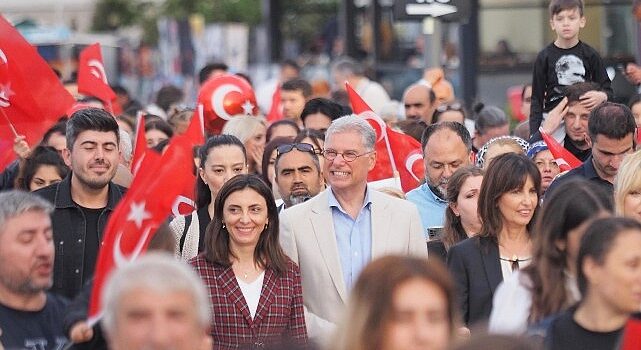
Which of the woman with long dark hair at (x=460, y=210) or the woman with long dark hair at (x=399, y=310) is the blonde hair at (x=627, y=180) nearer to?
the woman with long dark hair at (x=460, y=210)

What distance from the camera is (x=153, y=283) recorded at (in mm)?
4715

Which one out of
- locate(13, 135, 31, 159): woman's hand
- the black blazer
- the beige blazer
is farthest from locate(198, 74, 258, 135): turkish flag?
the black blazer

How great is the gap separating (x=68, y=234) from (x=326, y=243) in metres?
1.42

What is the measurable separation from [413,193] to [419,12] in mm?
3487

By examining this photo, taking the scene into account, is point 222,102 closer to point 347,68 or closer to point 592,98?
point 347,68

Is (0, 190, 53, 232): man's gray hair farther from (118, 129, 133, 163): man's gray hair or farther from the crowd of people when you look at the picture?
(118, 129, 133, 163): man's gray hair

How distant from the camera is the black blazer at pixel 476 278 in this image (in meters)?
7.57

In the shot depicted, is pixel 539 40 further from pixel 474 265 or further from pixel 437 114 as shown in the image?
pixel 474 265

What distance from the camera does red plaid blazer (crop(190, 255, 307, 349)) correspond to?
785 centimetres

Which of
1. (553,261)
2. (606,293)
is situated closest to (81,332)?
(553,261)

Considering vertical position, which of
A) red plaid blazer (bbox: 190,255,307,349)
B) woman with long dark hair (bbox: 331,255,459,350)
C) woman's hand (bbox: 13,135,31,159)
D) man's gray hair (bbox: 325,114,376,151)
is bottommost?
red plaid blazer (bbox: 190,255,307,349)

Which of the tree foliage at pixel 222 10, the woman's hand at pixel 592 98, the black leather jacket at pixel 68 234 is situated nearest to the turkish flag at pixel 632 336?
the black leather jacket at pixel 68 234

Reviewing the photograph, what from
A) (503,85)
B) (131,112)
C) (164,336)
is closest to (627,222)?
(164,336)

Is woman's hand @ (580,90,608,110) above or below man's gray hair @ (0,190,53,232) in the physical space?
below
